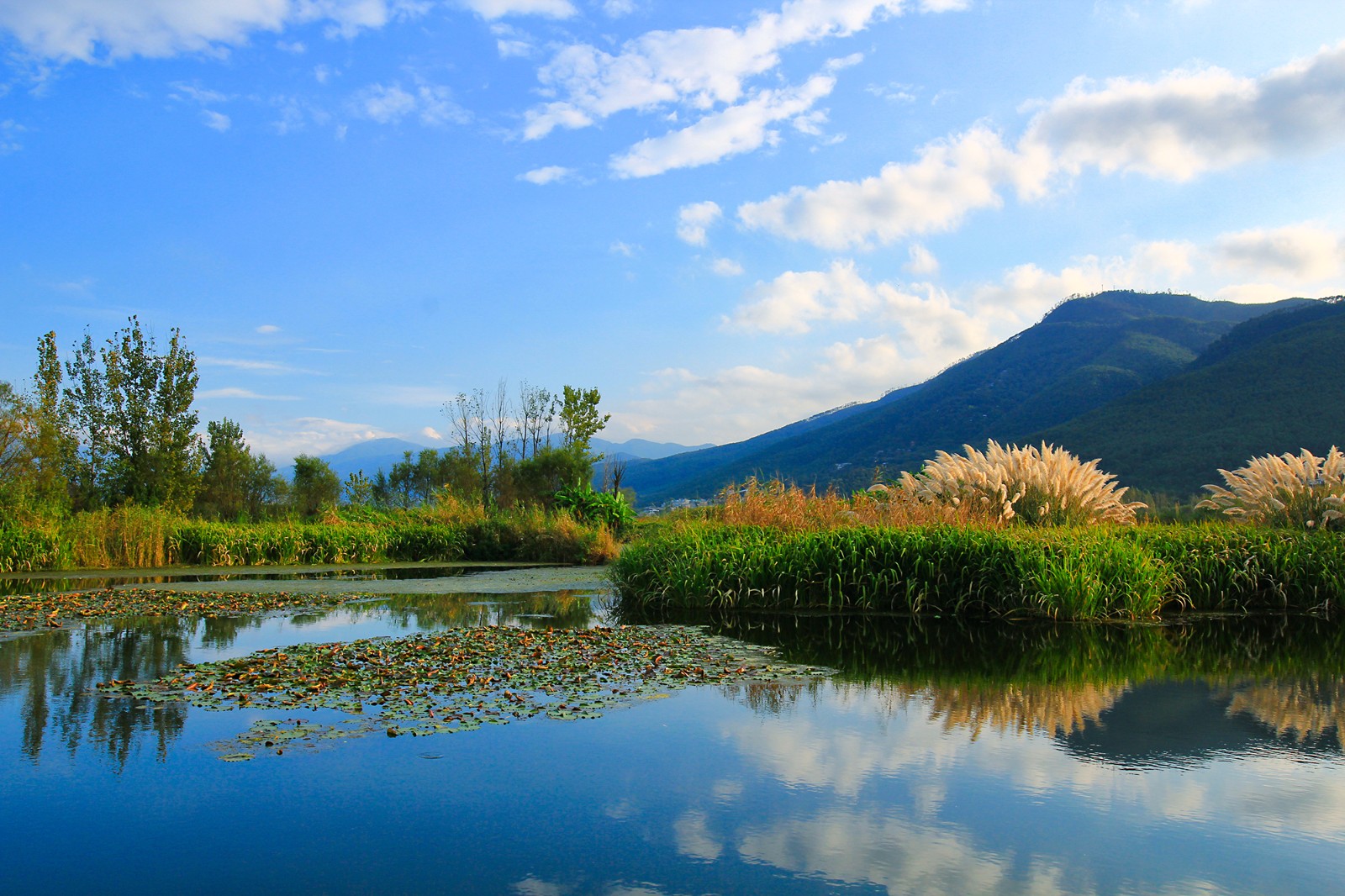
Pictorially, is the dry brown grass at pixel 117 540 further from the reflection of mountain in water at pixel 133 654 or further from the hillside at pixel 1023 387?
the hillside at pixel 1023 387

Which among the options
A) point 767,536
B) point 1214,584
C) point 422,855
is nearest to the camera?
point 422,855

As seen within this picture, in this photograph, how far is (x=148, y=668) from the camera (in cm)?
615

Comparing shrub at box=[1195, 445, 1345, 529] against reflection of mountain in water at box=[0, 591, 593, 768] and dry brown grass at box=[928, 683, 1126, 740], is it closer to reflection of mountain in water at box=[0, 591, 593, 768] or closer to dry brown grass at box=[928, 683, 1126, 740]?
dry brown grass at box=[928, 683, 1126, 740]

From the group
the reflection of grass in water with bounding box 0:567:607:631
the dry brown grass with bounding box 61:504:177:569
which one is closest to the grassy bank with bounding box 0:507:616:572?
the dry brown grass with bounding box 61:504:177:569

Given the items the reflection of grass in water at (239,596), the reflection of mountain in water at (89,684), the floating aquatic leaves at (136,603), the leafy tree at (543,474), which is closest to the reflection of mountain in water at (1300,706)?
the reflection of mountain in water at (89,684)

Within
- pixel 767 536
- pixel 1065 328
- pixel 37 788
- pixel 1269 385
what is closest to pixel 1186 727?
pixel 37 788

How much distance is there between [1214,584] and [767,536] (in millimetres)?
4953

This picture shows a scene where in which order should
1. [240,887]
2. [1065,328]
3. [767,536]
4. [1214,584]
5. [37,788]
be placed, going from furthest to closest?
[1065,328], [767,536], [1214,584], [37,788], [240,887]

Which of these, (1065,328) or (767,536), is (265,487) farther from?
(1065,328)

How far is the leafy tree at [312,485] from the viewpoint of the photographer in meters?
32.9

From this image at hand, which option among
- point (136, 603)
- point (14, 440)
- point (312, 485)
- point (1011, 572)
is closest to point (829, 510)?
point (1011, 572)

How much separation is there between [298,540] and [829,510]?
1098 cm

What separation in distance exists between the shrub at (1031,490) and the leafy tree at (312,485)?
26118 mm

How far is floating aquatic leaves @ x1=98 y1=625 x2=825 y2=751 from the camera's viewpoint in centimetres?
490
